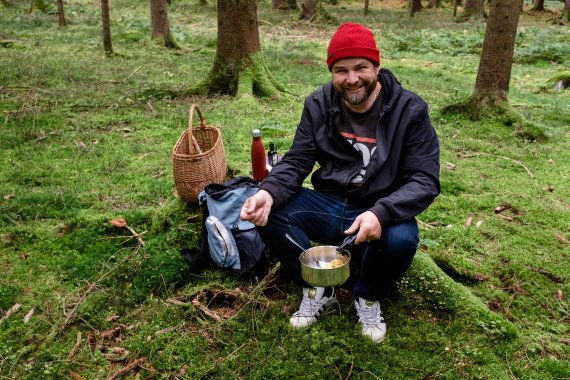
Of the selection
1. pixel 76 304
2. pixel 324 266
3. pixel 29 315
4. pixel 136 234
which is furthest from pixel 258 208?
pixel 29 315

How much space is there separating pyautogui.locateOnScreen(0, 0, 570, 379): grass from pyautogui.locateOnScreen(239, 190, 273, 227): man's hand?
710 mm

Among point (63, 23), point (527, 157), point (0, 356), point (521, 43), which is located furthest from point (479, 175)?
point (63, 23)

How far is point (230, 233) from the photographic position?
3680 millimetres

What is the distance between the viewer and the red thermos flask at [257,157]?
4.12 metres

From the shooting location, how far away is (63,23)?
1788 centimetres

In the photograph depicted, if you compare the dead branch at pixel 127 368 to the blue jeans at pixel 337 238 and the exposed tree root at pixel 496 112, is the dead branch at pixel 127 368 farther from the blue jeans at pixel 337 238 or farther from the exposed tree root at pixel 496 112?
the exposed tree root at pixel 496 112

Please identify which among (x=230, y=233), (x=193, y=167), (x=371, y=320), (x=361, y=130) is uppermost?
(x=361, y=130)

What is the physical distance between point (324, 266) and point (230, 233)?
98cm

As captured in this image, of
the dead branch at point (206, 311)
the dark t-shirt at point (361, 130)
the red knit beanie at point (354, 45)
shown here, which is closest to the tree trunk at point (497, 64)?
the dark t-shirt at point (361, 130)

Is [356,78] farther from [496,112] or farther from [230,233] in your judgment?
[496,112]

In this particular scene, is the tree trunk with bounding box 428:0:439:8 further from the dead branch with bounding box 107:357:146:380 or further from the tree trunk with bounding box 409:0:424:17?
the dead branch with bounding box 107:357:146:380

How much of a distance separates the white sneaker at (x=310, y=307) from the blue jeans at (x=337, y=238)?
77 mm

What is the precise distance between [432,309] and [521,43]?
1597cm

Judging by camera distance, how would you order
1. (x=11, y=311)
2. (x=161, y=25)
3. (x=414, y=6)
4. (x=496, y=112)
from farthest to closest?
(x=414, y=6) → (x=161, y=25) → (x=496, y=112) → (x=11, y=311)
